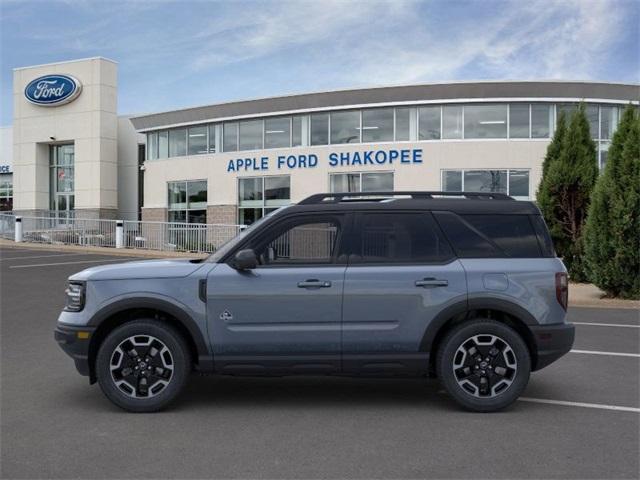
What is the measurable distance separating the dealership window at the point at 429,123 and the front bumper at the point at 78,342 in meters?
21.6

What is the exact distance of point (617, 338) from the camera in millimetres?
9094

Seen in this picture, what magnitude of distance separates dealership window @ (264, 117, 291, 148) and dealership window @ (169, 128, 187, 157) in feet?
16.2

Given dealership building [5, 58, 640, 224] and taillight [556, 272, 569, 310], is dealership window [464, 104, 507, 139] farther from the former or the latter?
taillight [556, 272, 569, 310]

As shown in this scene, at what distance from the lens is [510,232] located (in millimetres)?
5570

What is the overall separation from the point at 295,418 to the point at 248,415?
1.28 ft

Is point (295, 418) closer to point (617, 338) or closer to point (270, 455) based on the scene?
point (270, 455)

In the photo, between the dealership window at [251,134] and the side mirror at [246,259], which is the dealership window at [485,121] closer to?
the dealership window at [251,134]

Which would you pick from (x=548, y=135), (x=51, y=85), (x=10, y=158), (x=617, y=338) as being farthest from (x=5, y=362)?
(x=10, y=158)

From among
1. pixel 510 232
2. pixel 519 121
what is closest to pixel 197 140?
pixel 519 121

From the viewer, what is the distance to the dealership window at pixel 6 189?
42031 mm

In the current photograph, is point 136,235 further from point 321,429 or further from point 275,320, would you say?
point 321,429

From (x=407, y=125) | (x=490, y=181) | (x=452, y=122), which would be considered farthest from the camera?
(x=407, y=125)

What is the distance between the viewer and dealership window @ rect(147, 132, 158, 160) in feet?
108

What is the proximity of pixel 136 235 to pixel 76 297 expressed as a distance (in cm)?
2213
